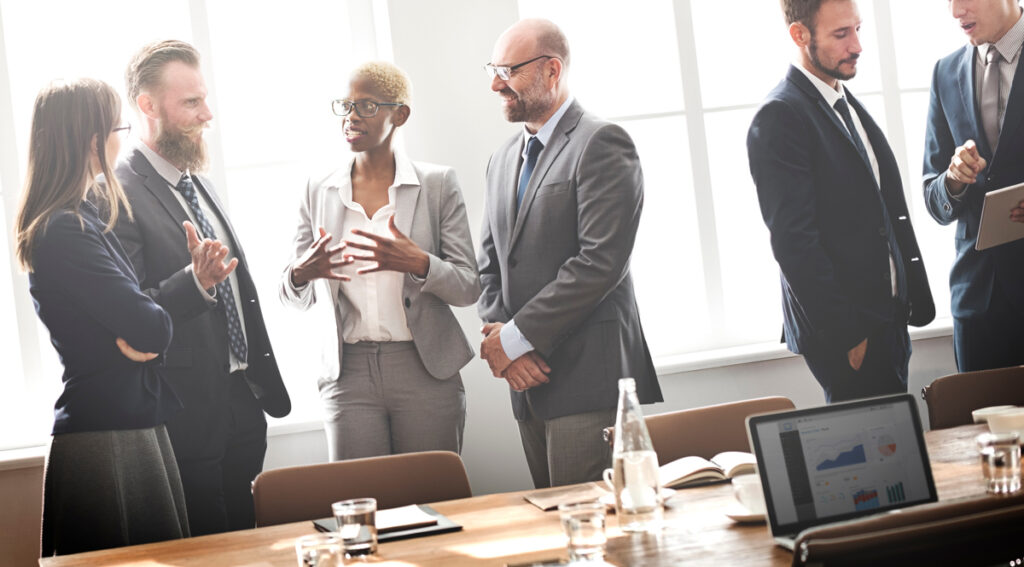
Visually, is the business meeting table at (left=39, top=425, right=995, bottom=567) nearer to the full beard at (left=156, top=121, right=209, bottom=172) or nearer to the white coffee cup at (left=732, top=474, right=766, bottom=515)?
the white coffee cup at (left=732, top=474, right=766, bottom=515)

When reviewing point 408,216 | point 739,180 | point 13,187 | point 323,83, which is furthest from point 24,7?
point 739,180

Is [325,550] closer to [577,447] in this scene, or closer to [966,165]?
[577,447]

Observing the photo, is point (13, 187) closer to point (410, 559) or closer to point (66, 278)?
point (66, 278)

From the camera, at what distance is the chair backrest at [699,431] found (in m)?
2.83

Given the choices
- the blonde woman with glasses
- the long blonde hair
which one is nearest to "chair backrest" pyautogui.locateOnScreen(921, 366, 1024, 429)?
the blonde woman with glasses

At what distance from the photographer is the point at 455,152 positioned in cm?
436

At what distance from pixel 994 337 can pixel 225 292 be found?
334 centimetres

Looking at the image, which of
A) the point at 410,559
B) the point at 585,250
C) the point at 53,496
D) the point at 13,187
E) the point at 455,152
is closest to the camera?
the point at 410,559

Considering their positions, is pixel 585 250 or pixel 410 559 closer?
pixel 410 559

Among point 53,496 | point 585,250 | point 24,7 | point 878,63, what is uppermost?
point 24,7

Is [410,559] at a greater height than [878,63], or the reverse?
[878,63]

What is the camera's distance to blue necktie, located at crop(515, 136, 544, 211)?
12.8 feet

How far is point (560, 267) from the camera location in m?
3.78

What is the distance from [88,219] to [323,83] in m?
1.30
